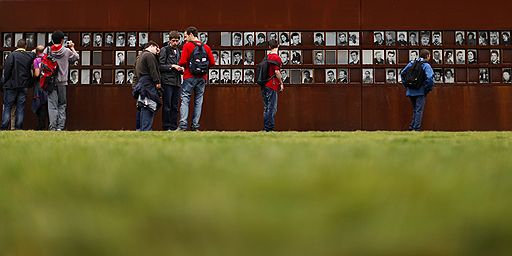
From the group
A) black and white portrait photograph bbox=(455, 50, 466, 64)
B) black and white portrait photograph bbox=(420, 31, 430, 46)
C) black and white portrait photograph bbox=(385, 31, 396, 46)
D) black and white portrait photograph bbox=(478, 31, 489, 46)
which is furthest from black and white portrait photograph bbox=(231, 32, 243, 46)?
black and white portrait photograph bbox=(478, 31, 489, 46)

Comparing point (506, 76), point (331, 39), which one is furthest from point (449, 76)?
point (331, 39)

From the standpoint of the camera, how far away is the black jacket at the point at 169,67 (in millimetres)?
11227

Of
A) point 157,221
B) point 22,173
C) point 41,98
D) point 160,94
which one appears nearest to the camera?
point 157,221

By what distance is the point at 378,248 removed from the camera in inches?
24.9

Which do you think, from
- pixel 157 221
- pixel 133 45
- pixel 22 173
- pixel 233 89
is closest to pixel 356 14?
pixel 233 89

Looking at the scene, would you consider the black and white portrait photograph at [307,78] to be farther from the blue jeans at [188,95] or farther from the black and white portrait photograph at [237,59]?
the blue jeans at [188,95]

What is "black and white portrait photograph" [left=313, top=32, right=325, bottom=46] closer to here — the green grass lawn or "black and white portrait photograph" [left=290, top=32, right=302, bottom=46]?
"black and white portrait photograph" [left=290, top=32, right=302, bottom=46]

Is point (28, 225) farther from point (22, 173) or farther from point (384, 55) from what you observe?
point (384, 55)

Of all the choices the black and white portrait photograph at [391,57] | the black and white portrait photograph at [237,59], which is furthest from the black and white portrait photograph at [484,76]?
the black and white portrait photograph at [237,59]

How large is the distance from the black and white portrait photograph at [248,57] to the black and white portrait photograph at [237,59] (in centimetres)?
11

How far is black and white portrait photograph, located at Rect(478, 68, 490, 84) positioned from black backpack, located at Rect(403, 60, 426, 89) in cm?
312

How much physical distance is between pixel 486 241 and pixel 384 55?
14482 mm

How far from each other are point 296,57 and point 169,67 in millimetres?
4431

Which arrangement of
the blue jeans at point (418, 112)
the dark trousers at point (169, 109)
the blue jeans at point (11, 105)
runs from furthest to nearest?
1. the blue jeans at point (11, 105)
2. the blue jeans at point (418, 112)
3. the dark trousers at point (169, 109)
